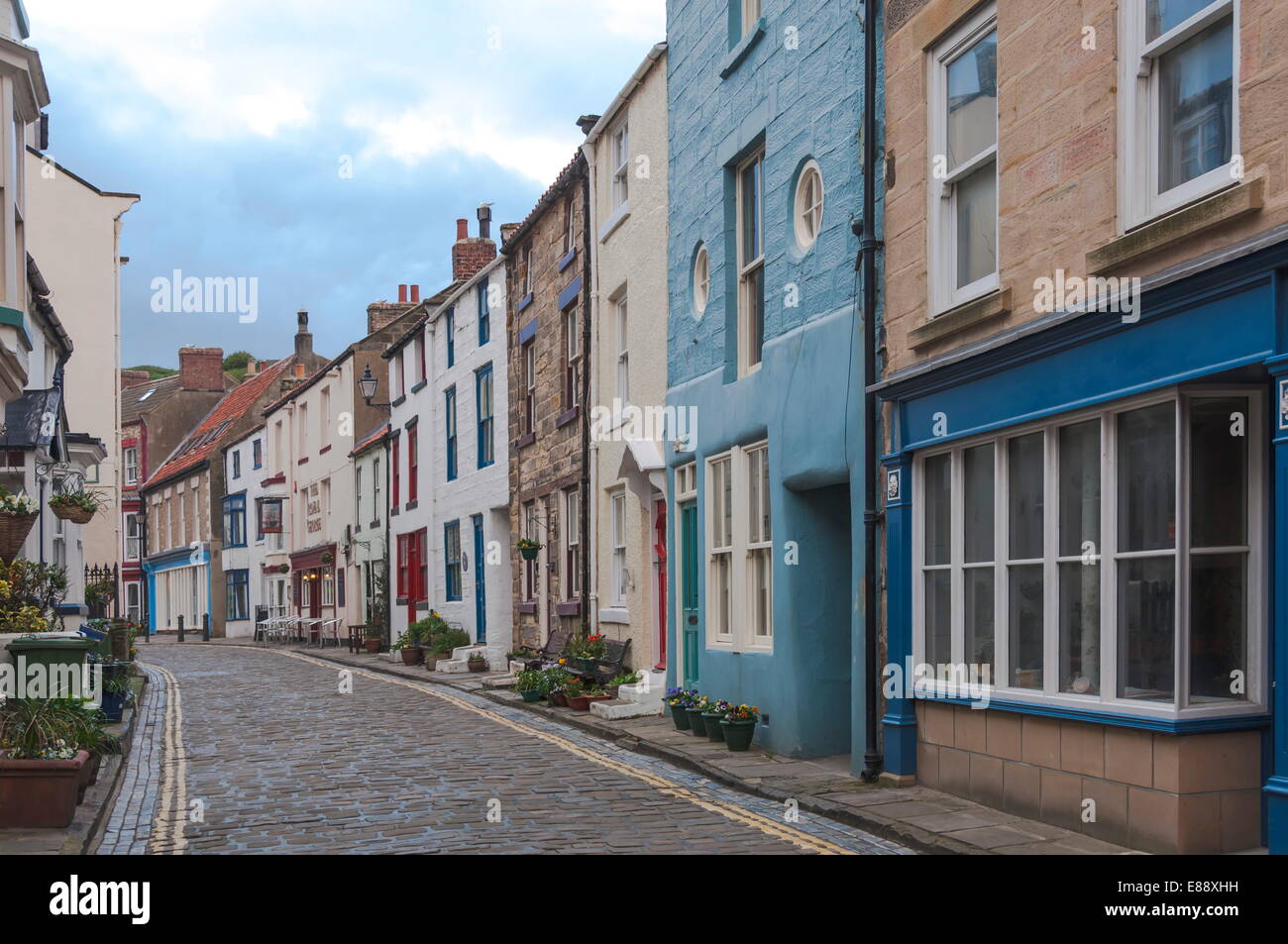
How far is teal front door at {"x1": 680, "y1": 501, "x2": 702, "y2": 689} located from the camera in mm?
15859

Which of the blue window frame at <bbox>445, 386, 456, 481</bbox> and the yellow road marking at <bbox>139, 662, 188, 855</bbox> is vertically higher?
the blue window frame at <bbox>445, 386, 456, 481</bbox>

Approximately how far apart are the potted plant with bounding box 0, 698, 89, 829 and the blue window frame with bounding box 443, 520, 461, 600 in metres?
19.0

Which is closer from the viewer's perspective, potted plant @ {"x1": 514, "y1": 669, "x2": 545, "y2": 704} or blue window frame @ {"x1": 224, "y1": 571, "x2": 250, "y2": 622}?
potted plant @ {"x1": 514, "y1": 669, "x2": 545, "y2": 704}

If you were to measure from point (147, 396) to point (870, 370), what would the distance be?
188 feet

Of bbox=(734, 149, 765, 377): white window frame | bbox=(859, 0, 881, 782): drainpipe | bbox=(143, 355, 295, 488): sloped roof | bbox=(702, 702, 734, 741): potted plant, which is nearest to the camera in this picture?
bbox=(859, 0, 881, 782): drainpipe

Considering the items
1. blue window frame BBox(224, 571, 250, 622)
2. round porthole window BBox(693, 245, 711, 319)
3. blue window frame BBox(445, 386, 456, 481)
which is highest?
round porthole window BBox(693, 245, 711, 319)

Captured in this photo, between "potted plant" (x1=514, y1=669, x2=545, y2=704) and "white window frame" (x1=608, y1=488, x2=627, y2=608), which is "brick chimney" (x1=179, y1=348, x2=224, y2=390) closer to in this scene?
"potted plant" (x1=514, y1=669, x2=545, y2=704)

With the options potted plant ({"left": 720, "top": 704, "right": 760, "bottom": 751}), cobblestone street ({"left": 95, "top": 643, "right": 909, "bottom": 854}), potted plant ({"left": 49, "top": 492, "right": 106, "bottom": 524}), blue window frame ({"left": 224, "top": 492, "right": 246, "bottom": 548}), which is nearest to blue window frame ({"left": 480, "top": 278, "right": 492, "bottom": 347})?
cobblestone street ({"left": 95, "top": 643, "right": 909, "bottom": 854})

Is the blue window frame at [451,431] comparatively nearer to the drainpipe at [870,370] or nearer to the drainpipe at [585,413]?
the drainpipe at [585,413]

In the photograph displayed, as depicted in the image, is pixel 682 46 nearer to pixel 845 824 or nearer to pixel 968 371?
pixel 968 371

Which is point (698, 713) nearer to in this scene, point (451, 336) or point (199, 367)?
point (451, 336)

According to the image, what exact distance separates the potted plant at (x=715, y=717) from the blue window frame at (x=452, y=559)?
50.4 feet

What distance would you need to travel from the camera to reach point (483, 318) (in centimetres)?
2688

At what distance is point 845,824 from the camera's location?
9.62 meters
